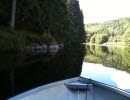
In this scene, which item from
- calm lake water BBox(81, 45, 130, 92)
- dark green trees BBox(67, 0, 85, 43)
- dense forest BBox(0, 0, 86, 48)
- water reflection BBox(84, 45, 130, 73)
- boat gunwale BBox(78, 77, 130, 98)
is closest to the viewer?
boat gunwale BBox(78, 77, 130, 98)

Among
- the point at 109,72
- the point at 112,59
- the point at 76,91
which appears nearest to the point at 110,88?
the point at 76,91

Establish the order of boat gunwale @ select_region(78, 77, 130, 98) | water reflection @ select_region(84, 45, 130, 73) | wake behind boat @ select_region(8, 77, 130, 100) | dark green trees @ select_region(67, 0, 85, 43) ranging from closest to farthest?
boat gunwale @ select_region(78, 77, 130, 98) < wake behind boat @ select_region(8, 77, 130, 100) < water reflection @ select_region(84, 45, 130, 73) < dark green trees @ select_region(67, 0, 85, 43)

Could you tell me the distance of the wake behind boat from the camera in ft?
23.9

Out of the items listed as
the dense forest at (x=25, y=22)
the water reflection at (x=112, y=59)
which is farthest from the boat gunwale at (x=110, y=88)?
the dense forest at (x=25, y=22)

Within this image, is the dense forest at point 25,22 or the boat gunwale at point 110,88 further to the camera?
the dense forest at point 25,22

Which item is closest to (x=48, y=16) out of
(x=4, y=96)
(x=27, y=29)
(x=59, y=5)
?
(x=27, y=29)

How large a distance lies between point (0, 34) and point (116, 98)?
846 inches

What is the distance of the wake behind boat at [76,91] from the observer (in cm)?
730

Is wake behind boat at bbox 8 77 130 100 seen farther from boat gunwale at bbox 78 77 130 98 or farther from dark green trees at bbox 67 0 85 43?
dark green trees at bbox 67 0 85 43

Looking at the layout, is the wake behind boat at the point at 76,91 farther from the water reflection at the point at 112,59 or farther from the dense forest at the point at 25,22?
the dense forest at the point at 25,22

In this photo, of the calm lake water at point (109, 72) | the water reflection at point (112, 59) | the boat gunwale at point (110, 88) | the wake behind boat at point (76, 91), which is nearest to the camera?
the boat gunwale at point (110, 88)

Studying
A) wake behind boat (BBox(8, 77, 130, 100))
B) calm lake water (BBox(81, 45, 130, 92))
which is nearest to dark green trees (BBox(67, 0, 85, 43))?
calm lake water (BBox(81, 45, 130, 92))

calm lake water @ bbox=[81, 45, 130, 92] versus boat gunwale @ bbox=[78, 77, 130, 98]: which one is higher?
→ boat gunwale @ bbox=[78, 77, 130, 98]

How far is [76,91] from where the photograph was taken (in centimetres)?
781
